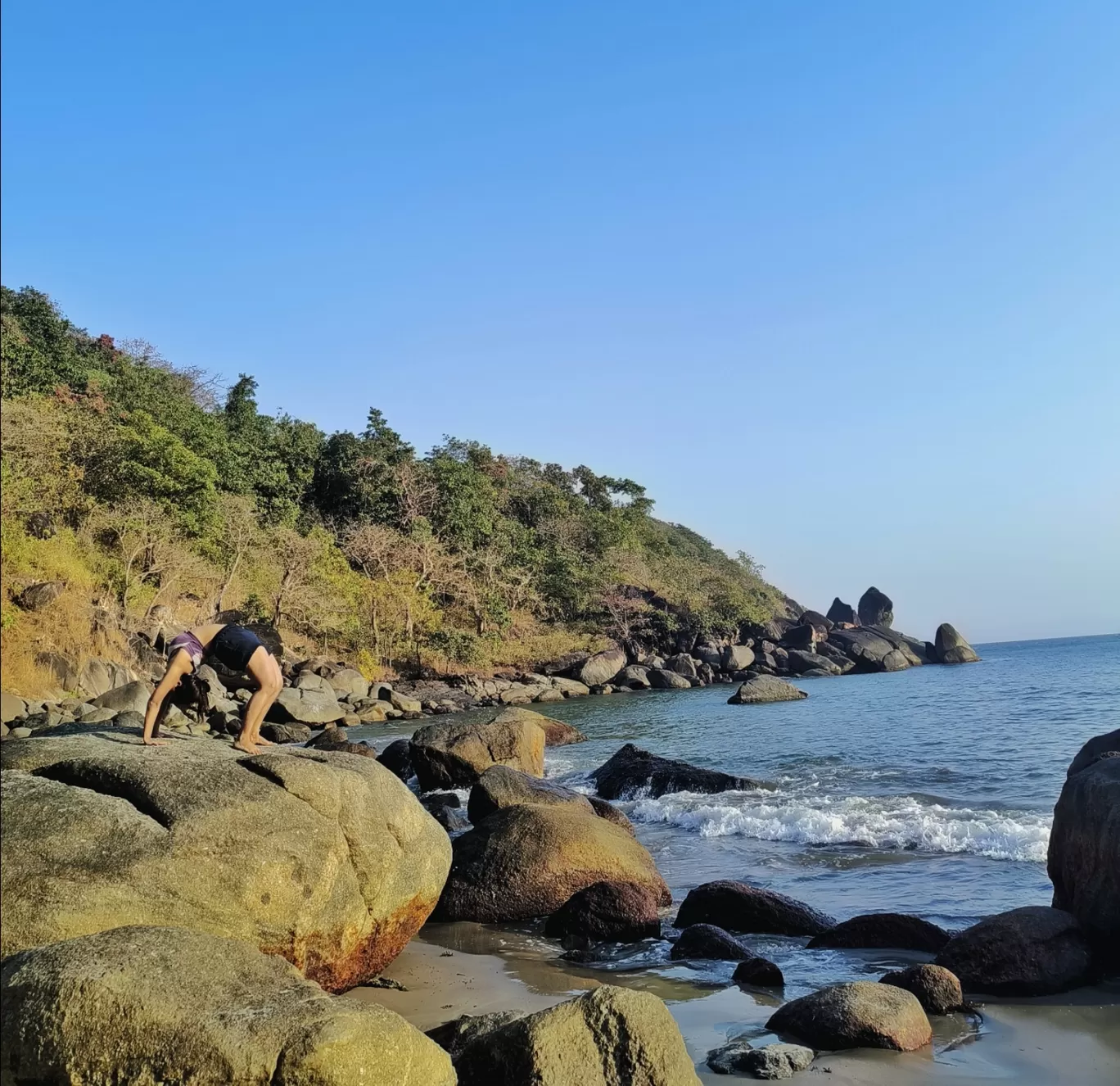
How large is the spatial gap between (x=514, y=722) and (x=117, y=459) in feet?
63.5

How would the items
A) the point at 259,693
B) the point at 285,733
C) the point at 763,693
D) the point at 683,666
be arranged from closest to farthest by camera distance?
the point at 259,693 < the point at 285,733 < the point at 763,693 < the point at 683,666

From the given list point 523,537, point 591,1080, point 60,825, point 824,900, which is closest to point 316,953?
point 60,825

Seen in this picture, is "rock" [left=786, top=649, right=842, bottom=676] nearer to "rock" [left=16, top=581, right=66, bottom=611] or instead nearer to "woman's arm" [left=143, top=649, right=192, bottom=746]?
"rock" [left=16, top=581, right=66, bottom=611]

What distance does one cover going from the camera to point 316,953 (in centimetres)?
597

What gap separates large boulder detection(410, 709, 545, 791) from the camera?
16375mm

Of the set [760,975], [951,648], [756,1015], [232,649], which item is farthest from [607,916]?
[951,648]

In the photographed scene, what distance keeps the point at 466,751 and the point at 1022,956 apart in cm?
1087

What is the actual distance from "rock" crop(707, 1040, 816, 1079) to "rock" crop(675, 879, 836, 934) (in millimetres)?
3122

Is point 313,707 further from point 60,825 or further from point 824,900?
point 60,825

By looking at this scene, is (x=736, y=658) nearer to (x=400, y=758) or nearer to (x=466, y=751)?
(x=400, y=758)

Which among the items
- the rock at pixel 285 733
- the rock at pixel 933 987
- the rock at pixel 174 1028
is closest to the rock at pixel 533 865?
the rock at pixel 933 987

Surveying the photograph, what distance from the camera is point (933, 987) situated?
636 centimetres

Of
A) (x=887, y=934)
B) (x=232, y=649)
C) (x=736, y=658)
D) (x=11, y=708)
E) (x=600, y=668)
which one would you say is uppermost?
(x=232, y=649)

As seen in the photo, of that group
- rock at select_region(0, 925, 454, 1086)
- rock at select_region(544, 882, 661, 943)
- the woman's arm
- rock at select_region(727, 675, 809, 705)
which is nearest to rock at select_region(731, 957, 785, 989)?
rock at select_region(544, 882, 661, 943)
